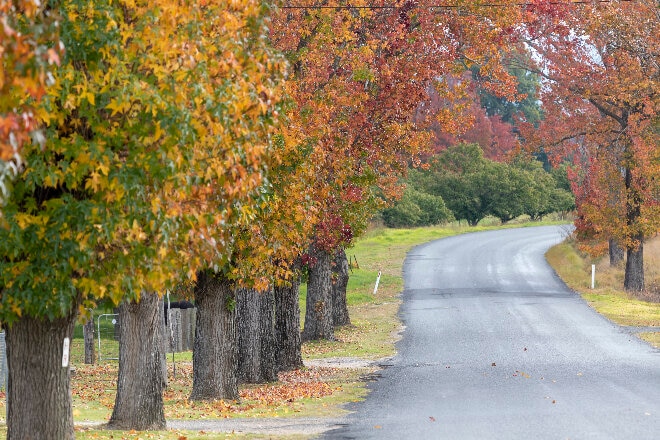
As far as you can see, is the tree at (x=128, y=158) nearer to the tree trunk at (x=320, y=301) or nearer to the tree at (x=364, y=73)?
the tree at (x=364, y=73)

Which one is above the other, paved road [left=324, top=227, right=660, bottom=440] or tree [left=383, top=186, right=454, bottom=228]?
tree [left=383, top=186, right=454, bottom=228]

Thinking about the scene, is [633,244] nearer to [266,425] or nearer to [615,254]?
[615,254]

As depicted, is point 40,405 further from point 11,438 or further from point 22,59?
point 22,59

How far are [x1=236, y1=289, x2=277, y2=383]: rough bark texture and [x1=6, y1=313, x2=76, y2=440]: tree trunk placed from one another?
11.1 m

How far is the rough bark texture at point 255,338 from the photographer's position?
22.7m

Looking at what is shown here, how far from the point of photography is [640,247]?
4303 centimetres

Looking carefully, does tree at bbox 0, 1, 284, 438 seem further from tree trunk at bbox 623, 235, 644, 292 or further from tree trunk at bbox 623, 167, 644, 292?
tree trunk at bbox 623, 235, 644, 292

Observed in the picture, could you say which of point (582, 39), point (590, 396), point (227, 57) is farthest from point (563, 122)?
point (227, 57)

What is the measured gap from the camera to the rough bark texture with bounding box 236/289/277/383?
22688 millimetres

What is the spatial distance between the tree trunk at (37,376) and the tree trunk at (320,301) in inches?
760

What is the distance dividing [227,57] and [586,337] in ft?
70.3

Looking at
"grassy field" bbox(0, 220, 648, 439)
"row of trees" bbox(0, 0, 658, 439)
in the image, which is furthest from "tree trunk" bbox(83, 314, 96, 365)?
"row of trees" bbox(0, 0, 658, 439)

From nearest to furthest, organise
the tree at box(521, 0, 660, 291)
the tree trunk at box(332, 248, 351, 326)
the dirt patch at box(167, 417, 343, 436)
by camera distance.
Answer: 1. the dirt patch at box(167, 417, 343, 436)
2. the tree trunk at box(332, 248, 351, 326)
3. the tree at box(521, 0, 660, 291)

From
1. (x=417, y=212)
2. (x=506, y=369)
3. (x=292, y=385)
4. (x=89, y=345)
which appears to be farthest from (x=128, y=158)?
(x=417, y=212)
